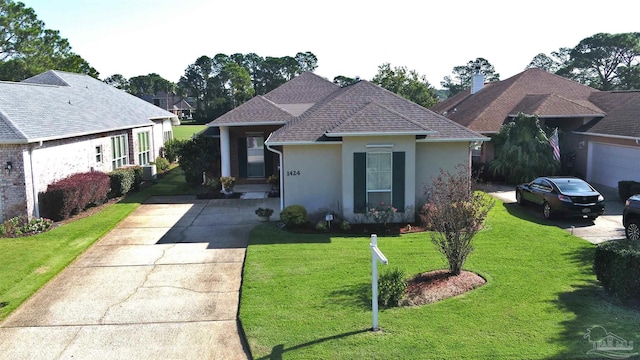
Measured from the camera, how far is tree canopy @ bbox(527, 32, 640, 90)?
6619 centimetres

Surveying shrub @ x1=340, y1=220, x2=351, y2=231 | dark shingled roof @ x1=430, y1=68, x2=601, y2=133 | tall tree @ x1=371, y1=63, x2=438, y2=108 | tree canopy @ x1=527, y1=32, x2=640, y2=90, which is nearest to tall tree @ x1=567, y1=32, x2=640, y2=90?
tree canopy @ x1=527, y1=32, x2=640, y2=90

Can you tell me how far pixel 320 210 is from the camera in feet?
57.8

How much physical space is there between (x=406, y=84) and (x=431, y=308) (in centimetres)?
4969

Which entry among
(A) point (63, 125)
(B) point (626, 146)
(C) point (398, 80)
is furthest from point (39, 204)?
(C) point (398, 80)

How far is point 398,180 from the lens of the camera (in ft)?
53.8

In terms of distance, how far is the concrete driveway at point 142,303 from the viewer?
8289 millimetres

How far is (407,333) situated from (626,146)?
62.8 feet

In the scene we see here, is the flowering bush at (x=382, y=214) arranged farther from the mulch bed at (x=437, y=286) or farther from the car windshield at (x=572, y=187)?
the car windshield at (x=572, y=187)

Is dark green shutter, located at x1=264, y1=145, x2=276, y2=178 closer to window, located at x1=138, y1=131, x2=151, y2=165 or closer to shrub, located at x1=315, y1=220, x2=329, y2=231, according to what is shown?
window, located at x1=138, y1=131, x2=151, y2=165

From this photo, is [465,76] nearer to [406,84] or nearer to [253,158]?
[406,84]

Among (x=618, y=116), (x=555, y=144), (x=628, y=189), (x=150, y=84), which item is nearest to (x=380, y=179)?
(x=628, y=189)

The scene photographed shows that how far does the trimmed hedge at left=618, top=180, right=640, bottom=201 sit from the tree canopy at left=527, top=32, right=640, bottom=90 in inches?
2051

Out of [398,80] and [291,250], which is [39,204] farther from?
[398,80]

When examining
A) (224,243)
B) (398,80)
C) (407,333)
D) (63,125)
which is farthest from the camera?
(398,80)
